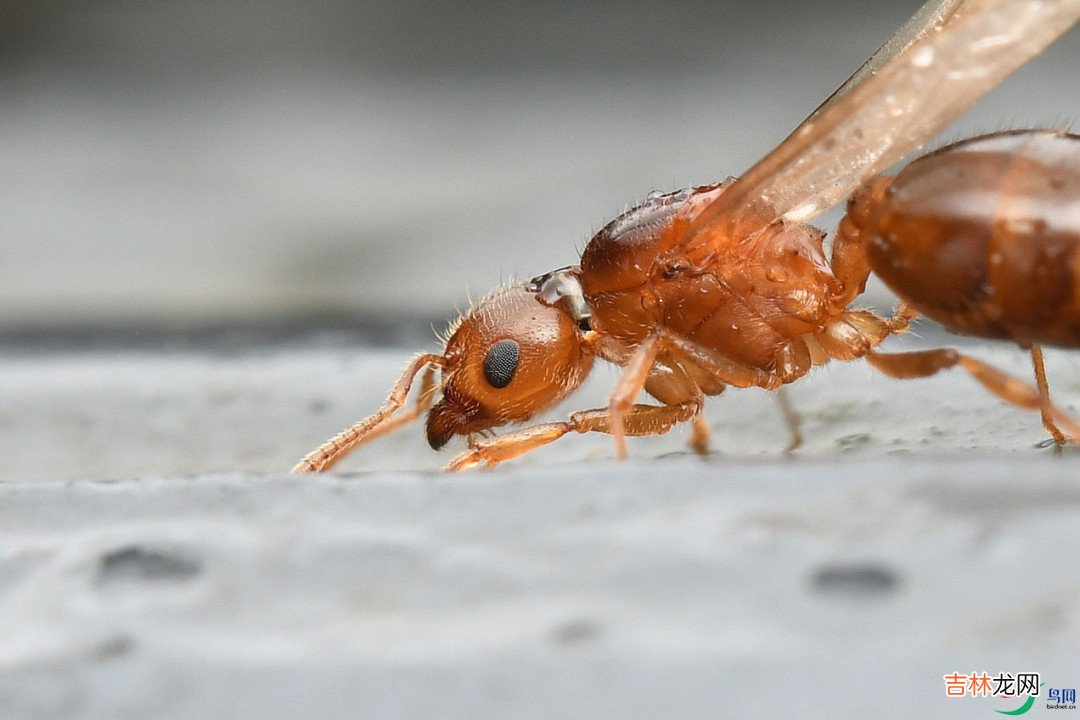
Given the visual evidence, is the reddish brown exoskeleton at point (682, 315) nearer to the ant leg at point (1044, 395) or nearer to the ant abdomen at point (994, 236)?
the ant abdomen at point (994, 236)

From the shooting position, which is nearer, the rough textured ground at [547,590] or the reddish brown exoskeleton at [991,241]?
the rough textured ground at [547,590]

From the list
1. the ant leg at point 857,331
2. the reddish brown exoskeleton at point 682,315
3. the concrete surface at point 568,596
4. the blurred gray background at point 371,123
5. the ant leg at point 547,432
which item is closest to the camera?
the concrete surface at point 568,596

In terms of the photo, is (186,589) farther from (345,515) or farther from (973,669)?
(973,669)

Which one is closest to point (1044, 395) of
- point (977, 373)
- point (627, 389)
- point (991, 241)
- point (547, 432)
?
point (977, 373)

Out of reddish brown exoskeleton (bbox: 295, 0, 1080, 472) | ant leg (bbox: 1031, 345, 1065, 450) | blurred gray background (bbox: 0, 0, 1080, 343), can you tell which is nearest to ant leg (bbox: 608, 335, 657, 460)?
reddish brown exoskeleton (bbox: 295, 0, 1080, 472)

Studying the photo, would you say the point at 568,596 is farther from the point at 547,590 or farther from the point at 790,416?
the point at 790,416

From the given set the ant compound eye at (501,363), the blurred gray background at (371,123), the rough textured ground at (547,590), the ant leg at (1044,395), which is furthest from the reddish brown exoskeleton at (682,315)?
the blurred gray background at (371,123)
